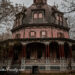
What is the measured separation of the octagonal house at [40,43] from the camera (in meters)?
26.3

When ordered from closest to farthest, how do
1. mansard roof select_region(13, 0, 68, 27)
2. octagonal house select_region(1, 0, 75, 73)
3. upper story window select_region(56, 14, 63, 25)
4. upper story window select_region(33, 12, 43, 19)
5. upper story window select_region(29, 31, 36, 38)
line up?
octagonal house select_region(1, 0, 75, 73) < upper story window select_region(29, 31, 36, 38) < mansard roof select_region(13, 0, 68, 27) < upper story window select_region(33, 12, 43, 19) < upper story window select_region(56, 14, 63, 25)

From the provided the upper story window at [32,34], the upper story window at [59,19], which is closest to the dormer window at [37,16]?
the upper story window at [32,34]

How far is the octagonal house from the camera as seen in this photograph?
26.3 meters

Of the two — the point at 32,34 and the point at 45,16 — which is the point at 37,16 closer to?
the point at 45,16

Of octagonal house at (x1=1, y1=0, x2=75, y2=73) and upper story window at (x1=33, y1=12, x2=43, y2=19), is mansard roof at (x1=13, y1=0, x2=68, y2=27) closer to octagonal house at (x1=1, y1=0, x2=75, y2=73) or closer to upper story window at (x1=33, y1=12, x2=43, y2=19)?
octagonal house at (x1=1, y1=0, x2=75, y2=73)

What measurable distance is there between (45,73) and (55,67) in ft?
6.84

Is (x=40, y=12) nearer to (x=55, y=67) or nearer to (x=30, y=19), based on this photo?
(x=30, y=19)

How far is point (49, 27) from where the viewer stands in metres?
30.3

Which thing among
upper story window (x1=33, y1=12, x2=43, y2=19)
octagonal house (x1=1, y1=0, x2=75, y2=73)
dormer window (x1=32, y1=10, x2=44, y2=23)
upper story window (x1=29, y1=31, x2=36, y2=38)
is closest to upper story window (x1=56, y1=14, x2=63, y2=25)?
octagonal house (x1=1, y1=0, x2=75, y2=73)

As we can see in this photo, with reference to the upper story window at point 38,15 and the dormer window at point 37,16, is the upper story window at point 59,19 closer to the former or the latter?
the dormer window at point 37,16

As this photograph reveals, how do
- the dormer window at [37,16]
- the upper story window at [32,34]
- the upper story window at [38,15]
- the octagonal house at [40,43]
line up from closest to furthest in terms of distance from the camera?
the octagonal house at [40,43]
the upper story window at [32,34]
the dormer window at [37,16]
the upper story window at [38,15]

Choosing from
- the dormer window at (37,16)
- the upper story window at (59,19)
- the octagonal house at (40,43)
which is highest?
the dormer window at (37,16)

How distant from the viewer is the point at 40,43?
2952 cm

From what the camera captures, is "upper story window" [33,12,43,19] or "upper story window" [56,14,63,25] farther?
"upper story window" [56,14,63,25]
